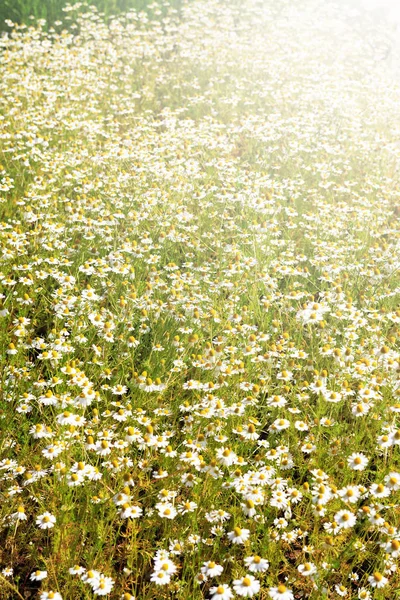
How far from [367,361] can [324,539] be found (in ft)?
4.27

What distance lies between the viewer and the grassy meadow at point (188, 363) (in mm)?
3223

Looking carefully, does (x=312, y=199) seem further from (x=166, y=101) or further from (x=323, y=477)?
(x=323, y=477)

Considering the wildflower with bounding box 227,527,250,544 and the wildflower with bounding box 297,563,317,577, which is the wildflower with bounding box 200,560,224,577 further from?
the wildflower with bounding box 297,563,317,577

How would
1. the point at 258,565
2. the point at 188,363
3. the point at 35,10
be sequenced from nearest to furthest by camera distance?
the point at 258,565, the point at 188,363, the point at 35,10

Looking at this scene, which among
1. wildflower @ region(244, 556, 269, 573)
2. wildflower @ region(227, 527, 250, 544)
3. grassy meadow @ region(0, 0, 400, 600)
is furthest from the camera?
grassy meadow @ region(0, 0, 400, 600)

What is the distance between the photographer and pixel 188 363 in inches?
187

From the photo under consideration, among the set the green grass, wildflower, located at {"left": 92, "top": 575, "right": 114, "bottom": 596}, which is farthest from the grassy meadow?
the green grass

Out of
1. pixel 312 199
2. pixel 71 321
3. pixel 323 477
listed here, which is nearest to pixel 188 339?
pixel 71 321

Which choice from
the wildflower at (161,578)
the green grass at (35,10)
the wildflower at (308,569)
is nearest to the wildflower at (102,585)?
the wildflower at (161,578)

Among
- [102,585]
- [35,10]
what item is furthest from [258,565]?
[35,10]

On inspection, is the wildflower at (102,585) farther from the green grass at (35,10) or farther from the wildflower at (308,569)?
the green grass at (35,10)

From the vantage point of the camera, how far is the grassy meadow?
10.6ft

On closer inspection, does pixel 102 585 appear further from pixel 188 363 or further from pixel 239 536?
pixel 188 363

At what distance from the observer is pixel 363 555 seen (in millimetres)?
3340
